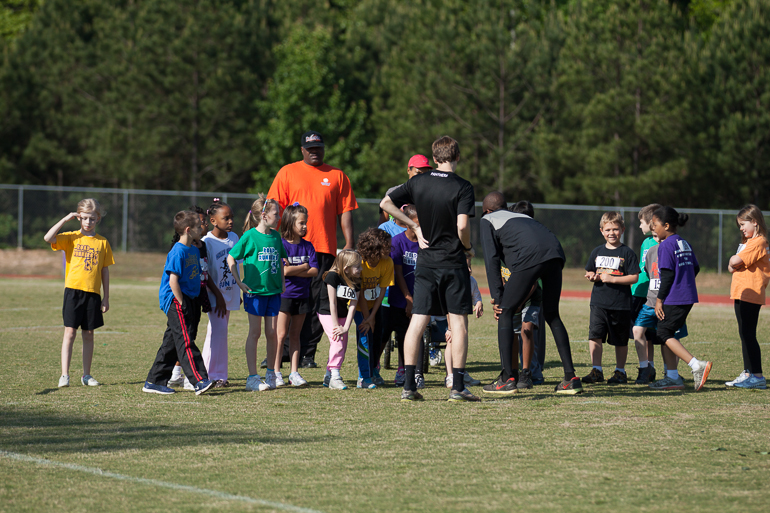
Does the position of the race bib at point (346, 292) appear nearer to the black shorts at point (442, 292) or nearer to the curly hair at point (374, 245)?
the curly hair at point (374, 245)

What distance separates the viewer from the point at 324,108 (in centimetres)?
3519

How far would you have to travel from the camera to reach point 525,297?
7.55 metres

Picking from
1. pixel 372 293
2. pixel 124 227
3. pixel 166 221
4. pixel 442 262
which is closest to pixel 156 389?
pixel 372 293

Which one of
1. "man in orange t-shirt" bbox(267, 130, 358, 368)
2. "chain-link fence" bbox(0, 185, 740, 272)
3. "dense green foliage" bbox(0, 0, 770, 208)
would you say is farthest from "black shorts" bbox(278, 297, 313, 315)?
"dense green foliage" bbox(0, 0, 770, 208)

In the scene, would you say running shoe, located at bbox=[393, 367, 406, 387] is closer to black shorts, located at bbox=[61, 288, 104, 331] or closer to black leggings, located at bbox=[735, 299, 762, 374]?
black shorts, located at bbox=[61, 288, 104, 331]

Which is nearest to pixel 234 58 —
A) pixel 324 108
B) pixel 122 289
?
pixel 324 108

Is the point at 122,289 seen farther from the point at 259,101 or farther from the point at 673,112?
the point at 673,112

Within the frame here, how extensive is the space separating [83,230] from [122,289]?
1313cm

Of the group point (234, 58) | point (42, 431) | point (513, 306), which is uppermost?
point (234, 58)

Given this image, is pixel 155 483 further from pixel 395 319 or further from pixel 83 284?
pixel 395 319

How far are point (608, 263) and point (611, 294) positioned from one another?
0.32 metres

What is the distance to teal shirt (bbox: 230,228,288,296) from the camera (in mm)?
7617

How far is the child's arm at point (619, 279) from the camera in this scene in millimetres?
8188

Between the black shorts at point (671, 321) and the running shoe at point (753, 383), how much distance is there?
2.61 ft
